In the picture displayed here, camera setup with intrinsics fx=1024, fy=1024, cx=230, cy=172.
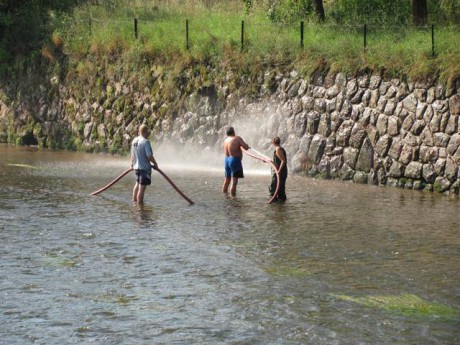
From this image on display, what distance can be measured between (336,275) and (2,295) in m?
4.66

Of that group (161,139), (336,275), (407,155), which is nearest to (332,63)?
(407,155)

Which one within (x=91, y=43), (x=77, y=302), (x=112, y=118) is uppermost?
(x=91, y=43)

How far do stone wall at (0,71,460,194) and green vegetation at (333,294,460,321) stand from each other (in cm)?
1151

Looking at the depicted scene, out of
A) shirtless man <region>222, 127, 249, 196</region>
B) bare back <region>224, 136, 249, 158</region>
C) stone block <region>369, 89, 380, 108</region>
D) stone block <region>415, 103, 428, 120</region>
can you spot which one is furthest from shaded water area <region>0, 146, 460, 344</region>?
stone block <region>369, 89, 380, 108</region>

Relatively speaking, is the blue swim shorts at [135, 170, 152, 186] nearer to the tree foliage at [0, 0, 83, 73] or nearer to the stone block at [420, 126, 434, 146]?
the stone block at [420, 126, 434, 146]

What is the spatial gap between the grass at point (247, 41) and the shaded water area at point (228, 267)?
4.10 metres

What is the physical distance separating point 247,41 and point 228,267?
690 inches

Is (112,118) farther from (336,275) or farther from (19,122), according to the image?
(336,275)

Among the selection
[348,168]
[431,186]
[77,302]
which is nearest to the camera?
[77,302]

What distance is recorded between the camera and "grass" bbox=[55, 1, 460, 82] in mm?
26656

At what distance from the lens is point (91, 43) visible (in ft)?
119

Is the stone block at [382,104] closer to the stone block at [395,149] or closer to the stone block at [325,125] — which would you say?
the stone block at [395,149]

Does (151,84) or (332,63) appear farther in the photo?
(151,84)

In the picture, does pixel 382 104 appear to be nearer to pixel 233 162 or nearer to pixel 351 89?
pixel 351 89
